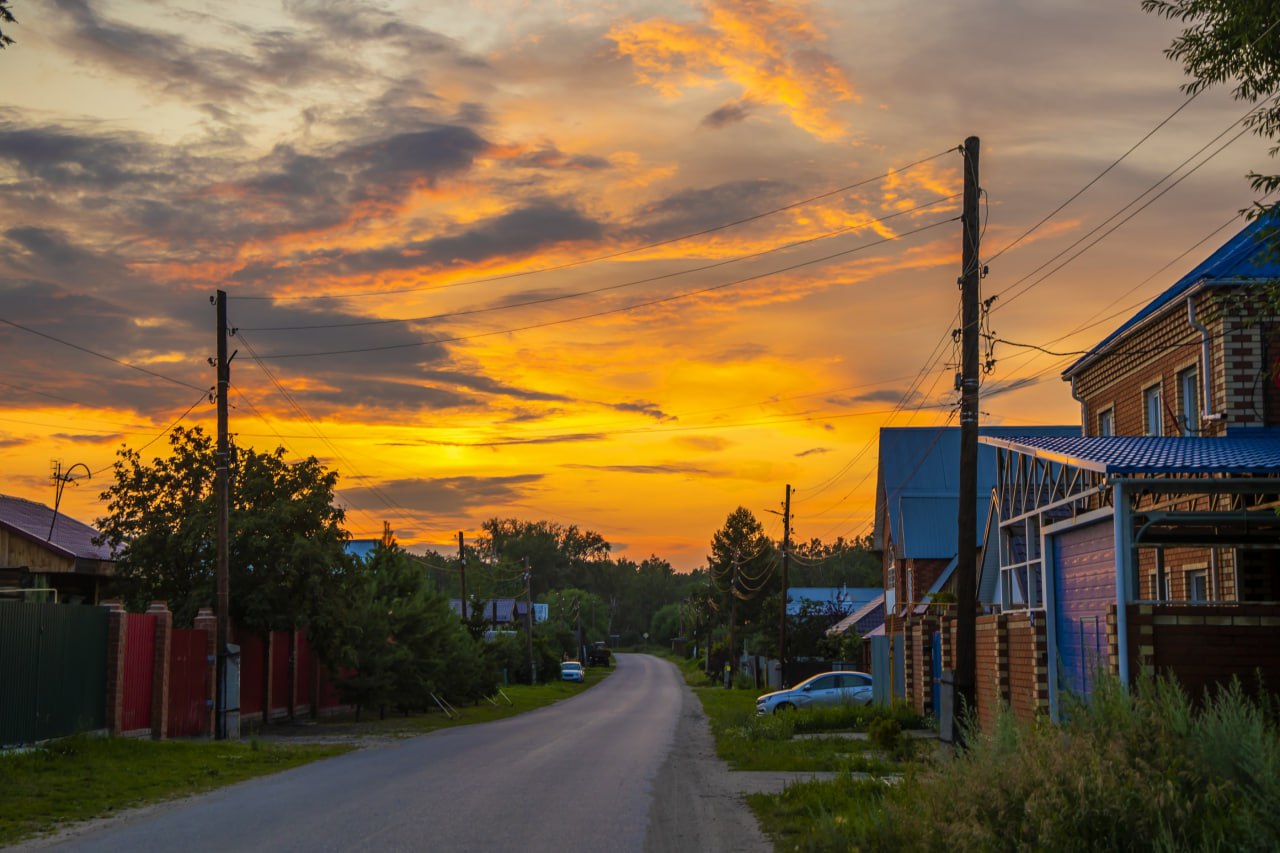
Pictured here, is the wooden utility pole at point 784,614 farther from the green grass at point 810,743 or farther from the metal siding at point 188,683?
the metal siding at point 188,683

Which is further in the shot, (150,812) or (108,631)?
(108,631)

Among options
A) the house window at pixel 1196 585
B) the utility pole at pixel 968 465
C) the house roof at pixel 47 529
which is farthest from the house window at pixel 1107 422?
the house roof at pixel 47 529

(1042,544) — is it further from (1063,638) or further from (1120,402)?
(1120,402)

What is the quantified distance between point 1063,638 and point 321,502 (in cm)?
1926

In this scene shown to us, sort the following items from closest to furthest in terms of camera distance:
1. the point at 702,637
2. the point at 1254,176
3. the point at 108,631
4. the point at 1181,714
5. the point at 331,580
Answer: the point at 1181,714 < the point at 1254,176 < the point at 108,631 < the point at 331,580 < the point at 702,637

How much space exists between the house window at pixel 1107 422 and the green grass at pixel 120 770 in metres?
17.1

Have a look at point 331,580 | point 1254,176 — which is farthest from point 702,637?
point 1254,176

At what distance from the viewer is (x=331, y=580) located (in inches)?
1240

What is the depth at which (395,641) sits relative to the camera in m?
38.4

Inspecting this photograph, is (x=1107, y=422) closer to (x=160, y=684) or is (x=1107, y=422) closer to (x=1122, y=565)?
(x=1122, y=565)

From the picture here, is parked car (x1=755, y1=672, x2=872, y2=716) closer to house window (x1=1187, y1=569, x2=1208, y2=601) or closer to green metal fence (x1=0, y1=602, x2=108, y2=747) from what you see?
house window (x1=1187, y1=569, x2=1208, y2=601)

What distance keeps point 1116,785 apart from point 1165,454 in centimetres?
970

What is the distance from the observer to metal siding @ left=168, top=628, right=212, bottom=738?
2783 cm

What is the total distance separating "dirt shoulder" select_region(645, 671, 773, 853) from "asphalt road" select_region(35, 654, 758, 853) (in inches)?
4.4
